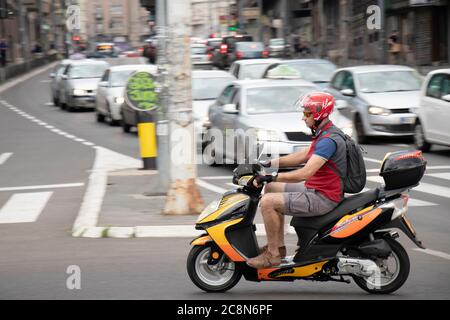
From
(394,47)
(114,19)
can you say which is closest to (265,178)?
(394,47)

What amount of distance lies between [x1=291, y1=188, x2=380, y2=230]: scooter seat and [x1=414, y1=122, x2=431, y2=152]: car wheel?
37.4 feet

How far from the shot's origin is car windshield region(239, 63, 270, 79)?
29.1 m

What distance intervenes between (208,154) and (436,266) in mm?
9997

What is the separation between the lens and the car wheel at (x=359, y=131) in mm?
20484

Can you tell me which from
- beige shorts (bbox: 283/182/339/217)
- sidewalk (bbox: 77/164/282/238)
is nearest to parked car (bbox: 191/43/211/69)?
sidewalk (bbox: 77/164/282/238)

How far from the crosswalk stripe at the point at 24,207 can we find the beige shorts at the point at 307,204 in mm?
5662

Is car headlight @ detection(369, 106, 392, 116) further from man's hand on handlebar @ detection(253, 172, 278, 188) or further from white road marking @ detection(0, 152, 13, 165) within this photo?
man's hand on handlebar @ detection(253, 172, 278, 188)

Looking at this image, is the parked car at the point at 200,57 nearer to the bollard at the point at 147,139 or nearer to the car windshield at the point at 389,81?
the car windshield at the point at 389,81

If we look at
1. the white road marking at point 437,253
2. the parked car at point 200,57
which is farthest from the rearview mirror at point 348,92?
the parked car at point 200,57
